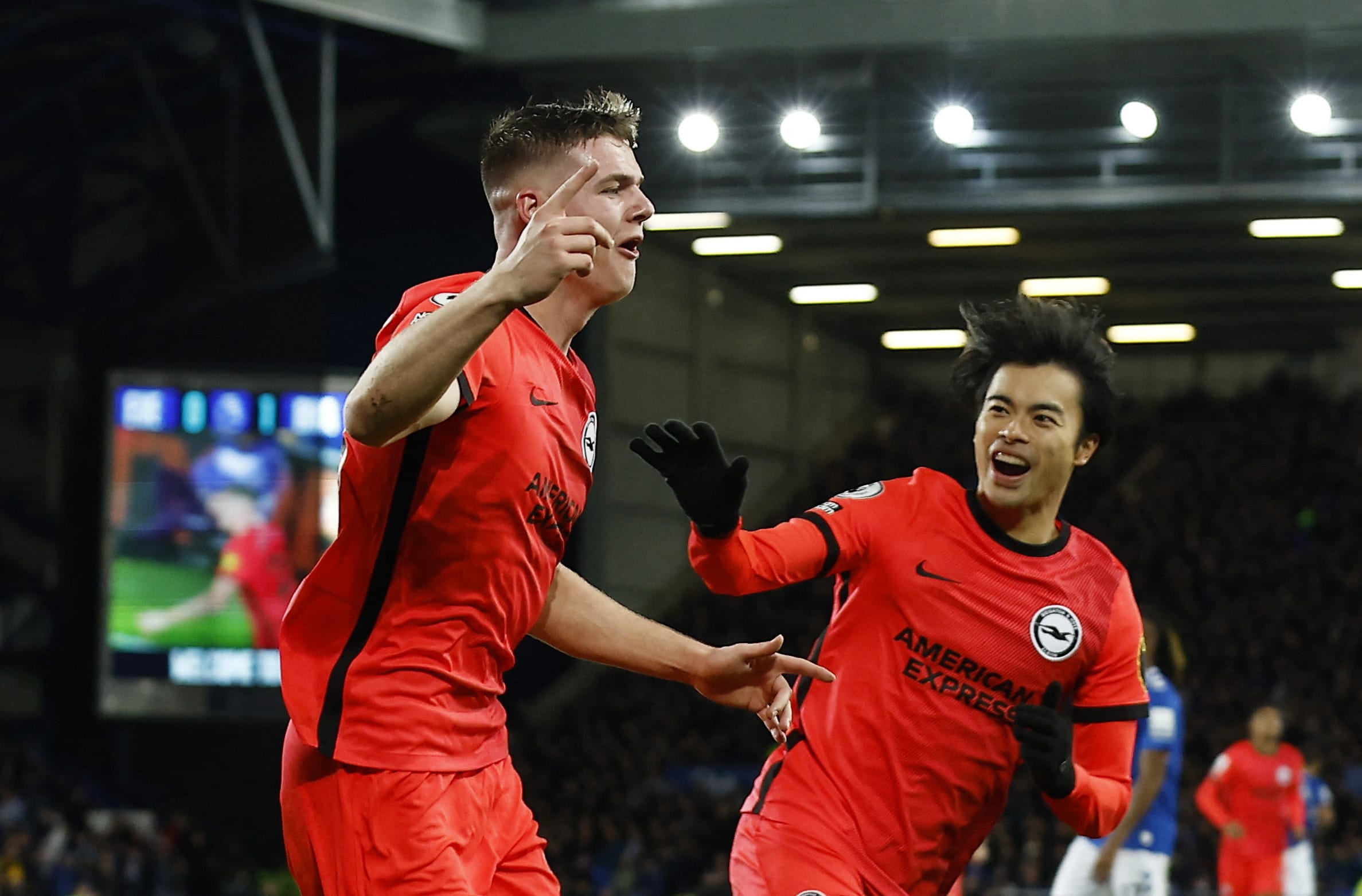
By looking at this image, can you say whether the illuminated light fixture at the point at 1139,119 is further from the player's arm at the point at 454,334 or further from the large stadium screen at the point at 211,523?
the player's arm at the point at 454,334

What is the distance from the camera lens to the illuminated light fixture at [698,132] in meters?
14.2

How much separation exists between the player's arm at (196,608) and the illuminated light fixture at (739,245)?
7.35 meters

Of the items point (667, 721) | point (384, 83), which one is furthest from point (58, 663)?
point (384, 83)

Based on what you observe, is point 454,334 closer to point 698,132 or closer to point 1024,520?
point 1024,520

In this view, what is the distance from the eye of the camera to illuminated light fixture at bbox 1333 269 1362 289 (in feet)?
70.3

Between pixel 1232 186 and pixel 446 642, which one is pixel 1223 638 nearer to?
pixel 1232 186

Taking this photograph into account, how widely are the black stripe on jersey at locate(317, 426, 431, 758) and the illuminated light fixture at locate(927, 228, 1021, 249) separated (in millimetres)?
16581

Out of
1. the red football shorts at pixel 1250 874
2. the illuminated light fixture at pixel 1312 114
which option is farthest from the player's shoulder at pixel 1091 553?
the illuminated light fixture at pixel 1312 114

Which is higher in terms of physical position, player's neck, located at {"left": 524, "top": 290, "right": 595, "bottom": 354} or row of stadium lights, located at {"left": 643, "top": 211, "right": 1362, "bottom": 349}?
row of stadium lights, located at {"left": 643, "top": 211, "right": 1362, "bottom": 349}

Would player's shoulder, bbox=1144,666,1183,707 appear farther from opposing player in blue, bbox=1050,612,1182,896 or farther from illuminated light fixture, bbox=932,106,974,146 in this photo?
illuminated light fixture, bbox=932,106,974,146

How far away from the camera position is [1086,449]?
461 centimetres

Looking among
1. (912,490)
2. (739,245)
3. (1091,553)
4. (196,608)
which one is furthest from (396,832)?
(739,245)

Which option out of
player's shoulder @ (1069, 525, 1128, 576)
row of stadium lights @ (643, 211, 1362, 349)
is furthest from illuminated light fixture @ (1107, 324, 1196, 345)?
player's shoulder @ (1069, 525, 1128, 576)

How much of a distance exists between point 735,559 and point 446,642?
1002 millimetres
